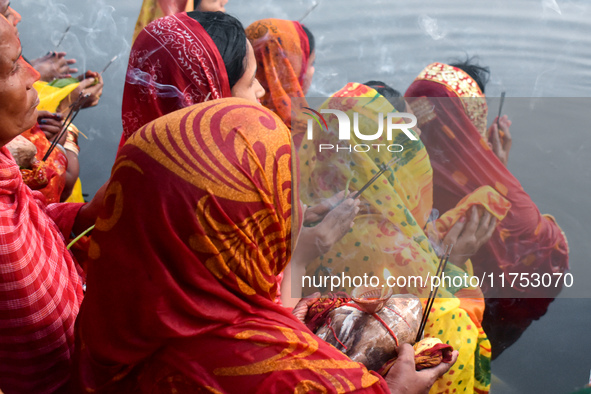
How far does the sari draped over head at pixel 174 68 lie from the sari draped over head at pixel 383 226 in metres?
0.33

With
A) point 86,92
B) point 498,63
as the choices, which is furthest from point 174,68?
point 498,63

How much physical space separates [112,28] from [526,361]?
2.57 metres

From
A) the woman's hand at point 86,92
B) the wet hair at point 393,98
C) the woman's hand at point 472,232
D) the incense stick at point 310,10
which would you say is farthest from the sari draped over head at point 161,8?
the woman's hand at point 472,232

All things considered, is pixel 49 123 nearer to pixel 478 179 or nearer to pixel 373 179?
pixel 373 179

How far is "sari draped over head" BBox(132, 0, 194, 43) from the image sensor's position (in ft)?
7.48

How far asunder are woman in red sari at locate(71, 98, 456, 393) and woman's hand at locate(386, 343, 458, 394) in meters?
0.22

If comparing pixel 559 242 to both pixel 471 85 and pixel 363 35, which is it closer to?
A: pixel 471 85

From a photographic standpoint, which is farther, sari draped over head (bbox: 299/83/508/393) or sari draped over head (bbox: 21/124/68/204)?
sari draped over head (bbox: 21/124/68/204)

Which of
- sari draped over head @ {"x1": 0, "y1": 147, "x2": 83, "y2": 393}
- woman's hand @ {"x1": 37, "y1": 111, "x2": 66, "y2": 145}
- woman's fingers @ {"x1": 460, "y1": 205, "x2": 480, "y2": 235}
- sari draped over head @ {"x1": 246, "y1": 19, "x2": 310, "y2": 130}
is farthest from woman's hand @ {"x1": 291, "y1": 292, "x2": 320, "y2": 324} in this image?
woman's hand @ {"x1": 37, "y1": 111, "x2": 66, "y2": 145}

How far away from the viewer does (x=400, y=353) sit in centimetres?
122

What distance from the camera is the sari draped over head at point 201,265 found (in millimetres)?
832

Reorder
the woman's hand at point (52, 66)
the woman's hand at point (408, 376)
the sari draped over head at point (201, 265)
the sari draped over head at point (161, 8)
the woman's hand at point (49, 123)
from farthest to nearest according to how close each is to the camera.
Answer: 1. the woman's hand at point (52, 66)
2. the sari draped over head at point (161, 8)
3. the woman's hand at point (49, 123)
4. the woman's hand at point (408, 376)
5. the sari draped over head at point (201, 265)

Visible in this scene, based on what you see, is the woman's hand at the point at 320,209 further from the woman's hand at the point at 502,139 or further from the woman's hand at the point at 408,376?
the woman's hand at the point at 502,139

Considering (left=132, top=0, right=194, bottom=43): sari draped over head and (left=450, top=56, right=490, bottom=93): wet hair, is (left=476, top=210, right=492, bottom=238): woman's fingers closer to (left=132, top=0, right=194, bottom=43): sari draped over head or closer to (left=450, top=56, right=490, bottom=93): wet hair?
(left=450, top=56, right=490, bottom=93): wet hair
